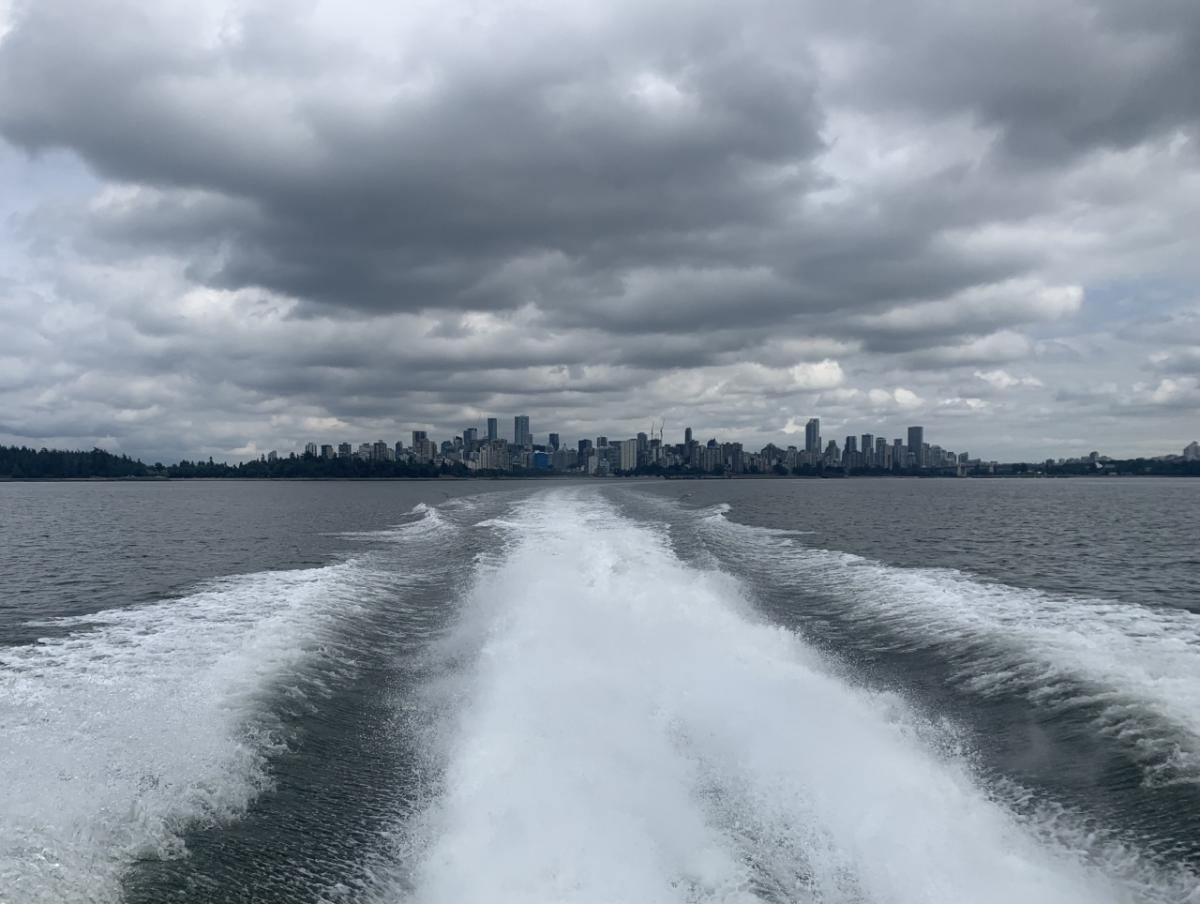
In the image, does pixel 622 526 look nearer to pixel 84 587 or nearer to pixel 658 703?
pixel 84 587

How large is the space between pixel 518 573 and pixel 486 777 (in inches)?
548

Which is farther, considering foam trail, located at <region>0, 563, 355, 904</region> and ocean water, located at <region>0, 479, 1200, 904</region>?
foam trail, located at <region>0, 563, 355, 904</region>

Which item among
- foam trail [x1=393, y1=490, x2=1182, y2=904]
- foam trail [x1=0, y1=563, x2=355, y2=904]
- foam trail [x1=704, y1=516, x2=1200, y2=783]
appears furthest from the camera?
foam trail [x1=704, y1=516, x2=1200, y2=783]

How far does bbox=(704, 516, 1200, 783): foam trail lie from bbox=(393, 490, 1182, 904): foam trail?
2273 millimetres

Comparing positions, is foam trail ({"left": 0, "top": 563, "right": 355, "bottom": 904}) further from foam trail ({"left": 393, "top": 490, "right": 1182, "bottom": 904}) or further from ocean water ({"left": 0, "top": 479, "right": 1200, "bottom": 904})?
foam trail ({"left": 393, "top": 490, "right": 1182, "bottom": 904})

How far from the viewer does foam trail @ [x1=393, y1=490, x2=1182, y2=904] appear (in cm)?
646

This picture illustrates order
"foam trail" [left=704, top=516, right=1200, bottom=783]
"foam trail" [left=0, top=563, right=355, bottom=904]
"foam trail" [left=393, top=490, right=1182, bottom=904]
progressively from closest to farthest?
"foam trail" [left=393, top=490, right=1182, bottom=904] < "foam trail" [left=0, top=563, right=355, bottom=904] < "foam trail" [left=704, top=516, right=1200, bottom=783]

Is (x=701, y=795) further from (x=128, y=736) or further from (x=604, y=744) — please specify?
(x=128, y=736)

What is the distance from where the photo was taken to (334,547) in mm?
33031

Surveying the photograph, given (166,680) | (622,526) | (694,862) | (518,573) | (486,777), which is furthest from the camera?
(622,526)

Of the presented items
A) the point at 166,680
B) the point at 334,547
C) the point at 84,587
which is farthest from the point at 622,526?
the point at 166,680

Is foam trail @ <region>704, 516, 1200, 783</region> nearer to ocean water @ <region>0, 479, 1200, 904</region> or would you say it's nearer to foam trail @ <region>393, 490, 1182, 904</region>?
ocean water @ <region>0, 479, 1200, 904</region>

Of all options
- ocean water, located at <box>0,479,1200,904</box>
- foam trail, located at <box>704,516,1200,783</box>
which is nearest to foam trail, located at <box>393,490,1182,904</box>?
ocean water, located at <box>0,479,1200,904</box>

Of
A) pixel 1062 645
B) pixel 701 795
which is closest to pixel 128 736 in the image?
pixel 701 795
